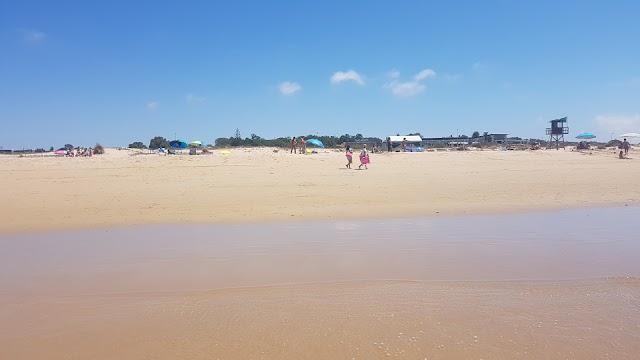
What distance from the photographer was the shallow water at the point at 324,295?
3711 mm

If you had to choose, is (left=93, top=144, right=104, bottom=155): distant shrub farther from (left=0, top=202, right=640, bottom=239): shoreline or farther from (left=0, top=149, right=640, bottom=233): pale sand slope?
(left=0, top=202, right=640, bottom=239): shoreline

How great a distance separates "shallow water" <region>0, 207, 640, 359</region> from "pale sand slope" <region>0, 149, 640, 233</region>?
258 centimetres

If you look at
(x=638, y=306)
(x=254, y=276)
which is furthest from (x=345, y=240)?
(x=638, y=306)

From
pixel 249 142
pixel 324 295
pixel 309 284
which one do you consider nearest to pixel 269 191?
pixel 309 284

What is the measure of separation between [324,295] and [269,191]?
9.40 m

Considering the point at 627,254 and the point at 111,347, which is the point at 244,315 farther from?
the point at 627,254

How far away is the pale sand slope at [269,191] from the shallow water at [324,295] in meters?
2.58

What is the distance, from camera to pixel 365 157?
21.2 m

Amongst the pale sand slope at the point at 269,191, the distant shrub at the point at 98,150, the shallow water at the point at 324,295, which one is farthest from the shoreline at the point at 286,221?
the distant shrub at the point at 98,150

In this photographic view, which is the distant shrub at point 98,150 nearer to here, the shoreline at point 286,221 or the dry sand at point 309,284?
the dry sand at point 309,284

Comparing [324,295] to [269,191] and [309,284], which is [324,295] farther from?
[269,191]

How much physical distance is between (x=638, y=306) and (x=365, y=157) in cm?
1693

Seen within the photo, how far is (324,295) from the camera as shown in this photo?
16.2 ft

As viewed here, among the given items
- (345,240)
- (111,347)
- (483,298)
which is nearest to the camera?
(111,347)
